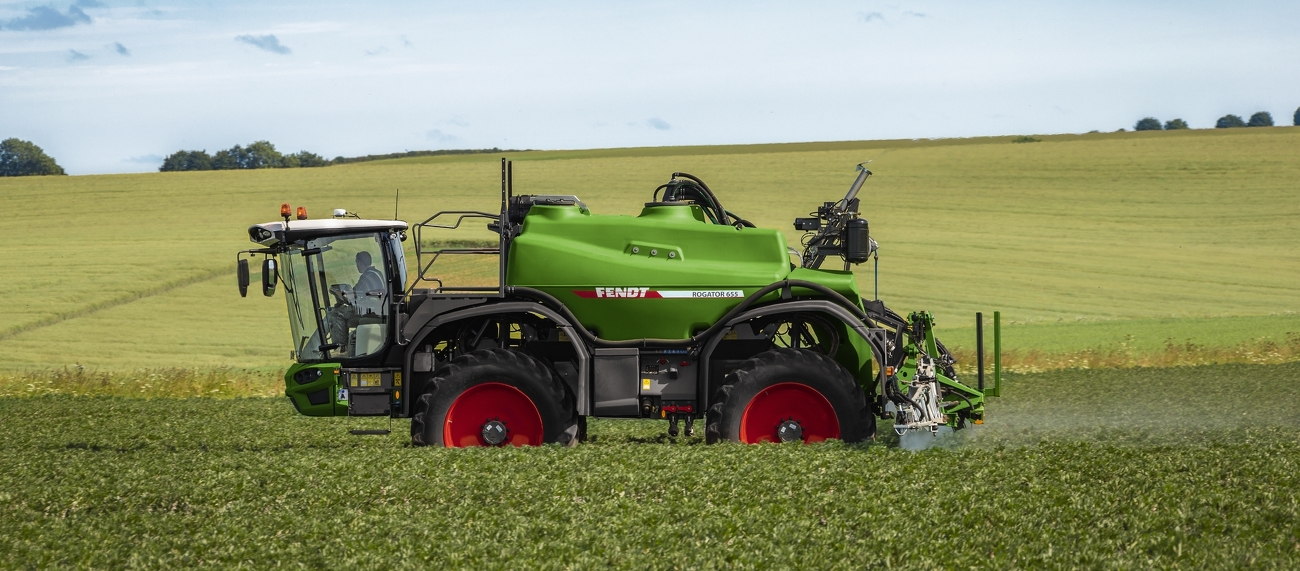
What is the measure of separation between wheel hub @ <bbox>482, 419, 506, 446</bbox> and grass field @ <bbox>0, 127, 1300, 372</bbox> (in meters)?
12.5

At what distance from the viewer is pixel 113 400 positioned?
672 inches

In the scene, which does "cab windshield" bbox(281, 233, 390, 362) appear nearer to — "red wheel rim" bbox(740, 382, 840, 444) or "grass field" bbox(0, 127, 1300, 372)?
"red wheel rim" bbox(740, 382, 840, 444)

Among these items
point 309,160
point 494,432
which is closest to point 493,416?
point 494,432

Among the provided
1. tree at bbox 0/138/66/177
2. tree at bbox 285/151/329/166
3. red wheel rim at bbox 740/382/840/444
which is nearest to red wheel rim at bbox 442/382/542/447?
red wheel rim at bbox 740/382/840/444

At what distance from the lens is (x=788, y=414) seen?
11.1m

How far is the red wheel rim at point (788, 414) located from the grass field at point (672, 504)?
510 millimetres

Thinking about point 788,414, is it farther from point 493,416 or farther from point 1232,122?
point 1232,122

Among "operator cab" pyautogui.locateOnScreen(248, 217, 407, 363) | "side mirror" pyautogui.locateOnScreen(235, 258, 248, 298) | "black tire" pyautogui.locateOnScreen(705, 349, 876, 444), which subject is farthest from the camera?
"operator cab" pyautogui.locateOnScreen(248, 217, 407, 363)

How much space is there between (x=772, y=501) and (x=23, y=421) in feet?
35.1

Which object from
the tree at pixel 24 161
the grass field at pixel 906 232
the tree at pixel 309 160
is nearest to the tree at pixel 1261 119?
the grass field at pixel 906 232

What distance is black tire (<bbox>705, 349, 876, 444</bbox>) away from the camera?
10945 mm

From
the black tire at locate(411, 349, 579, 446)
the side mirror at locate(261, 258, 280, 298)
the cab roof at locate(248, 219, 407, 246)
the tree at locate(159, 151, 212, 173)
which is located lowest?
the black tire at locate(411, 349, 579, 446)

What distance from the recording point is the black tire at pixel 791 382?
10.9 metres

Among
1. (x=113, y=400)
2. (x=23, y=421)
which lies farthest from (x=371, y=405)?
(x=113, y=400)
